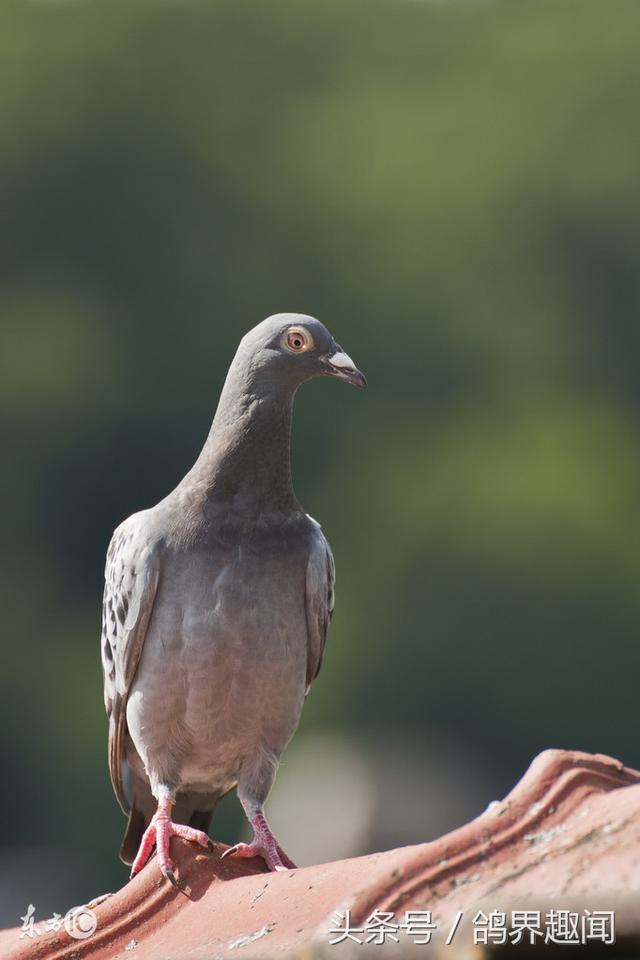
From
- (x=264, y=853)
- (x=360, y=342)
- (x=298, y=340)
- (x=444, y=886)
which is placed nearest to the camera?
(x=444, y=886)

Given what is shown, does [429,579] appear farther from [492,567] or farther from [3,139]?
[3,139]

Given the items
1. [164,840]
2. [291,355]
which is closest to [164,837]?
[164,840]

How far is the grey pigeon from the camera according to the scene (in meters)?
6.36

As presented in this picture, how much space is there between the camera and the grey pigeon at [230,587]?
6.36m

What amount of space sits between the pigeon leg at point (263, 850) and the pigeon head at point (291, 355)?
1.52 metres

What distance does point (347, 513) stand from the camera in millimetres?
29609

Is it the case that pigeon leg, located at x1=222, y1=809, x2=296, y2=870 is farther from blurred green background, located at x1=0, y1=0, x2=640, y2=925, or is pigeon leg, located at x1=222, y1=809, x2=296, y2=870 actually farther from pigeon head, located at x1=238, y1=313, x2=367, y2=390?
blurred green background, located at x1=0, y1=0, x2=640, y2=925

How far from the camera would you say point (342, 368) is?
6.47 m

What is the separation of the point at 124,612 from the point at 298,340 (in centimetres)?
114

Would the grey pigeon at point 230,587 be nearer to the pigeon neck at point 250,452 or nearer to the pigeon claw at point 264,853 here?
the pigeon neck at point 250,452

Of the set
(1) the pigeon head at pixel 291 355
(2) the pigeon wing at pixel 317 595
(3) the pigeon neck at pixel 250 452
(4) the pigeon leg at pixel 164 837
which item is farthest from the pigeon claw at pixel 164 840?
(1) the pigeon head at pixel 291 355

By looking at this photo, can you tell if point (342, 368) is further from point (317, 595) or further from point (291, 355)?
point (317, 595)

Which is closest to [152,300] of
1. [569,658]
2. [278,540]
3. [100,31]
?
[100,31]

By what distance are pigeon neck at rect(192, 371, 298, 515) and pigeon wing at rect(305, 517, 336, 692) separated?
0.24m
